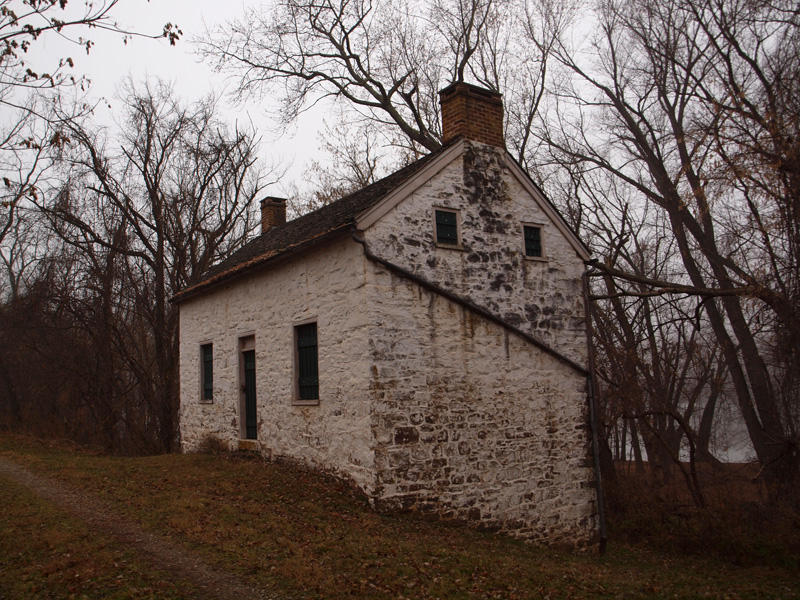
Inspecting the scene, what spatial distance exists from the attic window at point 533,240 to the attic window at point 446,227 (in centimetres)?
178

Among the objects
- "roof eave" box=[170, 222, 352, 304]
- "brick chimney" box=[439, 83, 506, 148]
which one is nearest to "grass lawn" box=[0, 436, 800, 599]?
"roof eave" box=[170, 222, 352, 304]

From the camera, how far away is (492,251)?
12.8 metres

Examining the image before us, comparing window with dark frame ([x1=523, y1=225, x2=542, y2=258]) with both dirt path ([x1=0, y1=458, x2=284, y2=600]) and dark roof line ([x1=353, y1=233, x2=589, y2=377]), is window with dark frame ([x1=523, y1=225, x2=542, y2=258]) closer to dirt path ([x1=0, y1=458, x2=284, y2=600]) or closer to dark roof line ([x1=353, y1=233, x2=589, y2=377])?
dark roof line ([x1=353, y1=233, x2=589, y2=377])

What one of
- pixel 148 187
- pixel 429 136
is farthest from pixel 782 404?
pixel 148 187

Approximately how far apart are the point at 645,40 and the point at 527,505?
1349 centimetres

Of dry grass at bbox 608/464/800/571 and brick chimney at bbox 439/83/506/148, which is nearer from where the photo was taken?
brick chimney at bbox 439/83/506/148

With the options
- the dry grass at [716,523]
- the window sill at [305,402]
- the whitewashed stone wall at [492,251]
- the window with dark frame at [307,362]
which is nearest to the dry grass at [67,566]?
the window sill at [305,402]

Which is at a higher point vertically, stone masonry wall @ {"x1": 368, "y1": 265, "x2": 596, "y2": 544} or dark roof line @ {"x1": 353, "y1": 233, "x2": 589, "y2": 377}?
dark roof line @ {"x1": 353, "y1": 233, "x2": 589, "y2": 377}

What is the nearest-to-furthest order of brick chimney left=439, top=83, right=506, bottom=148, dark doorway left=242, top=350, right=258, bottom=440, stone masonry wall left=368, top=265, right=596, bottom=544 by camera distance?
1. stone masonry wall left=368, top=265, right=596, bottom=544
2. brick chimney left=439, top=83, right=506, bottom=148
3. dark doorway left=242, top=350, right=258, bottom=440

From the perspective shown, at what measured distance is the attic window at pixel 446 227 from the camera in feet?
40.2

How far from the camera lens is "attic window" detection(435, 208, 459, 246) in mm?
12242

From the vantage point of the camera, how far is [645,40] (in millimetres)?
18391

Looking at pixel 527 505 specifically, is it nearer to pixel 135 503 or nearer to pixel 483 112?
pixel 135 503

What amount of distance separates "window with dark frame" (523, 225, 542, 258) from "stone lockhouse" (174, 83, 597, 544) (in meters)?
0.04
